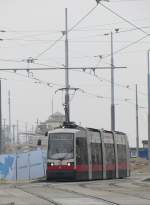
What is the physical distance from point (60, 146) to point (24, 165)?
422 inches

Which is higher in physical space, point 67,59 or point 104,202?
point 67,59

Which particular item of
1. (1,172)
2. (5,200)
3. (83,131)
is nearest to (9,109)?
(1,172)

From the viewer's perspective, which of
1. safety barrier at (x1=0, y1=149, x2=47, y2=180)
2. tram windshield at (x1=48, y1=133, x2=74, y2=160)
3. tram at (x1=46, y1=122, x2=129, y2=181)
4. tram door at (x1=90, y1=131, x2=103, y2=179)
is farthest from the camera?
safety barrier at (x1=0, y1=149, x2=47, y2=180)

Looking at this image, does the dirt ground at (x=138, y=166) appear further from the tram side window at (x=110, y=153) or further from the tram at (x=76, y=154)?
the tram at (x=76, y=154)

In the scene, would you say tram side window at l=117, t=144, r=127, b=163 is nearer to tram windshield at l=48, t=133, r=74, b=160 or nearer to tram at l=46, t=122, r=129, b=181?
tram at l=46, t=122, r=129, b=181

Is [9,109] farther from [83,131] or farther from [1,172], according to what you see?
[83,131]

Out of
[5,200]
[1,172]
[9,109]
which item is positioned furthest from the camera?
[9,109]

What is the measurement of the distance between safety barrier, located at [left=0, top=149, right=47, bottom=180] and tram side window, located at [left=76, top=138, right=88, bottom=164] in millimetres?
8514

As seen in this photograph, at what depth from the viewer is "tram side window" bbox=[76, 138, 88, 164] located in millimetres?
37938

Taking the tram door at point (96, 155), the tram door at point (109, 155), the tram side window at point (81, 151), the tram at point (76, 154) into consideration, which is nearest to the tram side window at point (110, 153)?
the tram door at point (109, 155)

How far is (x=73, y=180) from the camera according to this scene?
38.3 meters

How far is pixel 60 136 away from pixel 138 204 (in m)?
18.1

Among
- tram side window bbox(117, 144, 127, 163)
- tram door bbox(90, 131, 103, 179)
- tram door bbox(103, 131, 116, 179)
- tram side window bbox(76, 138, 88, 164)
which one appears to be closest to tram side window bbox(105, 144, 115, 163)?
tram door bbox(103, 131, 116, 179)

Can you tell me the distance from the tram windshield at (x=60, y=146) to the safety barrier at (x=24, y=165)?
28.1 feet
